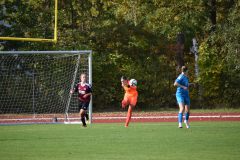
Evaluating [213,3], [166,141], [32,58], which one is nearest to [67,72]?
[32,58]

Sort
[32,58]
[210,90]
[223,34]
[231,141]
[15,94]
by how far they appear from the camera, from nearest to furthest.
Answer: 1. [231,141]
2. [15,94]
3. [32,58]
4. [223,34]
5. [210,90]

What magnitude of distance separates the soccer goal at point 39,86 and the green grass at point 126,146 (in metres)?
10.4

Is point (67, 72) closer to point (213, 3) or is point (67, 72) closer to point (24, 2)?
point (24, 2)

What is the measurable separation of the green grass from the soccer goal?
34.2 ft

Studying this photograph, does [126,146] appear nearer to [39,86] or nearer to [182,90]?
[182,90]

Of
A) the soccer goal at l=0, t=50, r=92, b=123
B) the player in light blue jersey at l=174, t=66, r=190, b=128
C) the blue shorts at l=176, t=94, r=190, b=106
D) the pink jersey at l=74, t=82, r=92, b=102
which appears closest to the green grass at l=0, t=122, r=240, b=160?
the player in light blue jersey at l=174, t=66, r=190, b=128

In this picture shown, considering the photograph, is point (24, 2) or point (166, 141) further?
point (24, 2)

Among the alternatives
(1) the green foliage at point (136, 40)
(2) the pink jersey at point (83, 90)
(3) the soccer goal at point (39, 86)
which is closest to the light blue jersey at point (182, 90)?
(2) the pink jersey at point (83, 90)

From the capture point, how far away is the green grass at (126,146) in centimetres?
1332

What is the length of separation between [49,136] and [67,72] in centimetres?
1479

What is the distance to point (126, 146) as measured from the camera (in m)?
15.4

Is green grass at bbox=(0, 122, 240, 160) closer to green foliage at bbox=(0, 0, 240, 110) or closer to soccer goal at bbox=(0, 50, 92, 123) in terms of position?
soccer goal at bbox=(0, 50, 92, 123)

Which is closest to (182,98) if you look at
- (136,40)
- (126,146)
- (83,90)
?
(83,90)

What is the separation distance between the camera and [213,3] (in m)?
43.0
